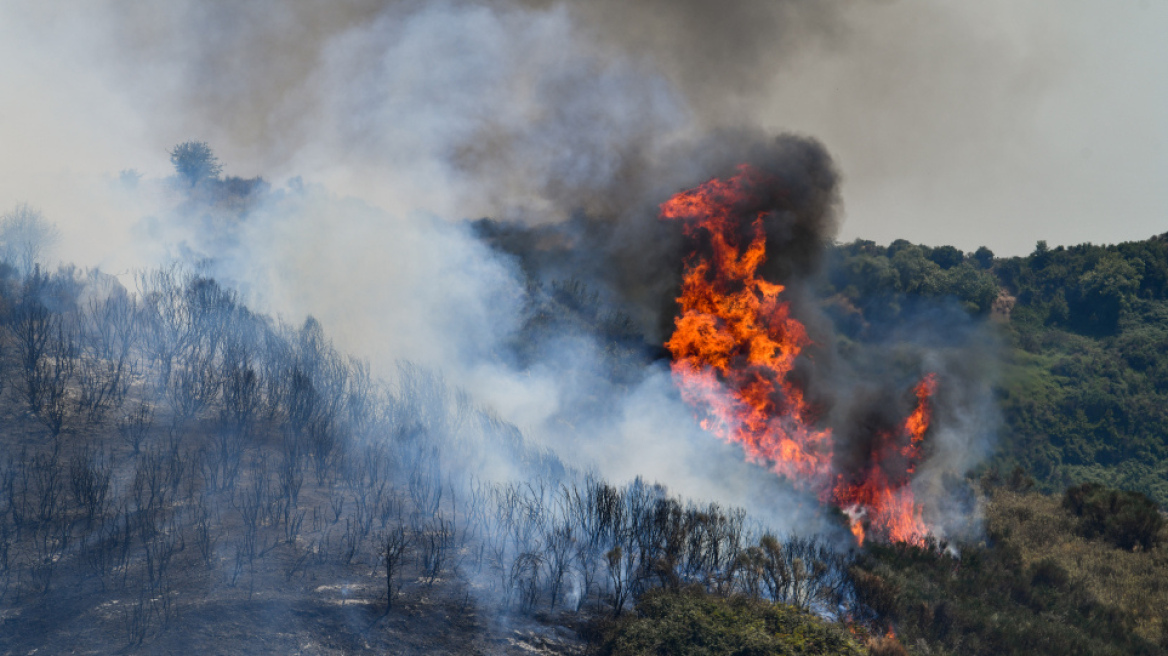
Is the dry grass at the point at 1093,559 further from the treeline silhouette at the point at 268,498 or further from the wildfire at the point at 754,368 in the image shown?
the treeline silhouette at the point at 268,498

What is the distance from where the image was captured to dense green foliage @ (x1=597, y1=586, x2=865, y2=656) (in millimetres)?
11734

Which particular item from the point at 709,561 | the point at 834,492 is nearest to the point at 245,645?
the point at 709,561

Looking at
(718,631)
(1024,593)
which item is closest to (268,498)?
(718,631)

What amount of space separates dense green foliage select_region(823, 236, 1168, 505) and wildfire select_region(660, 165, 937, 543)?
95.7ft

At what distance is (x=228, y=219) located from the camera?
31.9 m

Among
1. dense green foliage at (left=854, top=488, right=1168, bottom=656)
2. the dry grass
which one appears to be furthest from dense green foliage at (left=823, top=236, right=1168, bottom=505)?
dense green foliage at (left=854, top=488, right=1168, bottom=656)

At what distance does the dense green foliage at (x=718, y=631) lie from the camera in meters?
11.7

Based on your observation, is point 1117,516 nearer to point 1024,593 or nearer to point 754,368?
point 1024,593

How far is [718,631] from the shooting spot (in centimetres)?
1208

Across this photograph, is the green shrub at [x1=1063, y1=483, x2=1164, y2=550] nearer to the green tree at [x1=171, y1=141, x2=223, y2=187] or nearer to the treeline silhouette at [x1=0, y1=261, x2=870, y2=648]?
the treeline silhouette at [x1=0, y1=261, x2=870, y2=648]

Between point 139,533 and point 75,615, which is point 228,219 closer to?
point 139,533

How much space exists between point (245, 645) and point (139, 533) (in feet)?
13.5

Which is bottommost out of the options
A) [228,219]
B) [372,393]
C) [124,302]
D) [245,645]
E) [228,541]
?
[245,645]

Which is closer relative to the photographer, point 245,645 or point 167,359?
point 245,645
